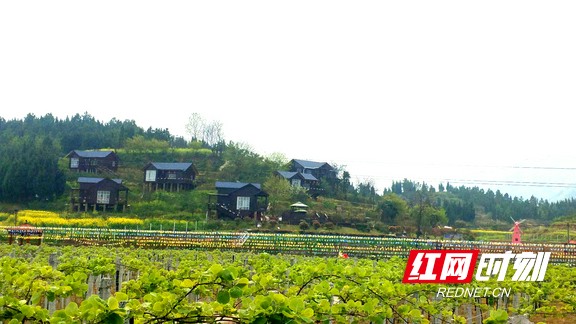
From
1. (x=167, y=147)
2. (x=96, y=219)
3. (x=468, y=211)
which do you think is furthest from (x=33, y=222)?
(x=468, y=211)

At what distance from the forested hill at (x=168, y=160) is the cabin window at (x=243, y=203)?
635 cm

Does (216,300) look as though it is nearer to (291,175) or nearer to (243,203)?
(243,203)

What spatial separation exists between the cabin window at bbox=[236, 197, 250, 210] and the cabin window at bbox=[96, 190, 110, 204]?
12199 millimetres

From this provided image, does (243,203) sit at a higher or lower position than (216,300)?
higher

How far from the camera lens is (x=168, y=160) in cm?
8012

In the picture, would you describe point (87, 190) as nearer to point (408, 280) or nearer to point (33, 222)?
point (33, 222)

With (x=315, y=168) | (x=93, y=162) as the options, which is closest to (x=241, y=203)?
Result: (x=315, y=168)

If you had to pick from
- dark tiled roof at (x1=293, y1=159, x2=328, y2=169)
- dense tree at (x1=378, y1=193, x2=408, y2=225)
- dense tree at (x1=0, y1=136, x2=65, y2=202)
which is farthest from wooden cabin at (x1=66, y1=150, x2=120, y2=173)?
dense tree at (x1=378, y1=193, x2=408, y2=225)

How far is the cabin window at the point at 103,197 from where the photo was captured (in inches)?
2283

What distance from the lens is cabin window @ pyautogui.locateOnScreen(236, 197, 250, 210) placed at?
5775cm

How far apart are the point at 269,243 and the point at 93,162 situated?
4179 cm

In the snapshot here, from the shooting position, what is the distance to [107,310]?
13.7 ft

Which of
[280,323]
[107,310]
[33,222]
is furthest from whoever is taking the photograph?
[33,222]

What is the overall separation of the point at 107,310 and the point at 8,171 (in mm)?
64069
